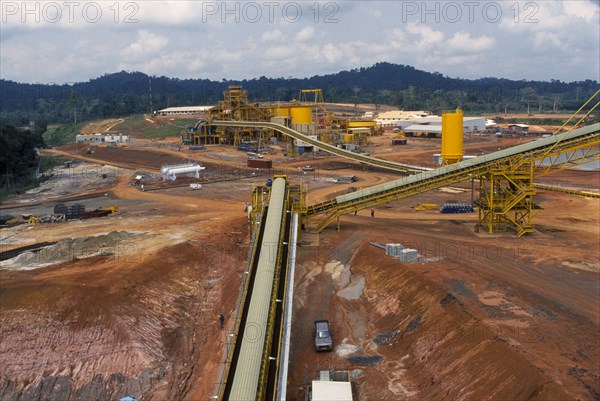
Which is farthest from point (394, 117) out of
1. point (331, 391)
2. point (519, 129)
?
point (331, 391)

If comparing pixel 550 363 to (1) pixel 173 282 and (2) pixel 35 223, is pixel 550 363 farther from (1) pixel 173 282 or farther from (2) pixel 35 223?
(2) pixel 35 223

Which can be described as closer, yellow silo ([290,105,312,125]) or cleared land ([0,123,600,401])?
cleared land ([0,123,600,401])

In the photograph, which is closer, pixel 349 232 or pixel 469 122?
pixel 349 232

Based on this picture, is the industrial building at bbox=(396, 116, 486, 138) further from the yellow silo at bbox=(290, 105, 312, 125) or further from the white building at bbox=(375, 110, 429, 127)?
the yellow silo at bbox=(290, 105, 312, 125)

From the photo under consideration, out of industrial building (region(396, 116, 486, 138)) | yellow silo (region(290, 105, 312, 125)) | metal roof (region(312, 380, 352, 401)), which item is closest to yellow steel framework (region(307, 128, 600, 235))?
metal roof (region(312, 380, 352, 401))

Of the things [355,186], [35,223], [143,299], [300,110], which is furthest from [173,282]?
[300,110]

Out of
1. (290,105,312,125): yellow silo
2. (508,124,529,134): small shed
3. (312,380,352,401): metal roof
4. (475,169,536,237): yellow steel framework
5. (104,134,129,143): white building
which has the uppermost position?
(290,105,312,125): yellow silo
